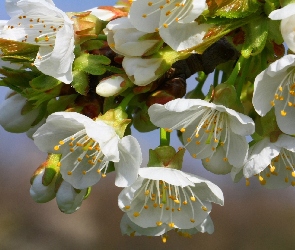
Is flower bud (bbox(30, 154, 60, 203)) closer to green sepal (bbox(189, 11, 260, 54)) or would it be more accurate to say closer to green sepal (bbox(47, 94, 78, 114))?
green sepal (bbox(47, 94, 78, 114))

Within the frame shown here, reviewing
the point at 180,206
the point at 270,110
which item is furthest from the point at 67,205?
the point at 270,110

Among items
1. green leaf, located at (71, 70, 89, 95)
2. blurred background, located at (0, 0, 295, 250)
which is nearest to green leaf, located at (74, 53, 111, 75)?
green leaf, located at (71, 70, 89, 95)

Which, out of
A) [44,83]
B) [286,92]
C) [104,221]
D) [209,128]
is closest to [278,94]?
[286,92]

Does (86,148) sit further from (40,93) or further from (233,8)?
(233,8)

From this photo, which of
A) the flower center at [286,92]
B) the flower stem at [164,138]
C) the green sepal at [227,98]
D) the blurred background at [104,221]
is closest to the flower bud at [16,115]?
the flower stem at [164,138]

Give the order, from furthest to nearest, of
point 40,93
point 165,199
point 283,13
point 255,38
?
1. point 165,199
2. point 40,93
3. point 255,38
4. point 283,13
